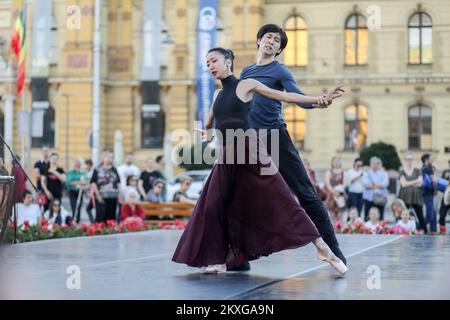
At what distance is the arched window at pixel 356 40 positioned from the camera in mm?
45250

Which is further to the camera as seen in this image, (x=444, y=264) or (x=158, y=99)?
(x=158, y=99)

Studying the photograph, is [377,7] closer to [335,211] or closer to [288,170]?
[335,211]

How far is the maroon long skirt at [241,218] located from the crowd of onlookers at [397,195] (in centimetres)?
793

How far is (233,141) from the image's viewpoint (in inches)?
309

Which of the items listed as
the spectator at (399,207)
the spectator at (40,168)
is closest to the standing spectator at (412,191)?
the spectator at (399,207)

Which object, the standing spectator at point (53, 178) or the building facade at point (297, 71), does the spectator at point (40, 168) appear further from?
the building facade at point (297, 71)

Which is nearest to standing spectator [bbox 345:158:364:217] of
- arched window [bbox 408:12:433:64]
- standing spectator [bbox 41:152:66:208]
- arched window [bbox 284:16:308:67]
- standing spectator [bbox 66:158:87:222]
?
standing spectator [bbox 66:158:87:222]

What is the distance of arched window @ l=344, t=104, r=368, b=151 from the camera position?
45281 millimetres

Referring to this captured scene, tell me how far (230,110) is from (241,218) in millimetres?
866

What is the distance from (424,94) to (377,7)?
14.4 feet

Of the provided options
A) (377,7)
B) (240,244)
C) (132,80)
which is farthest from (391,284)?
(132,80)

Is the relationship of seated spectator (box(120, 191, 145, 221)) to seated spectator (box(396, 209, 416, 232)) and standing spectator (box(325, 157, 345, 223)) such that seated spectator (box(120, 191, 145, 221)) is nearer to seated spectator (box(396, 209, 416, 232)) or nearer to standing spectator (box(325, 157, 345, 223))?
standing spectator (box(325, 157, 345, 223))

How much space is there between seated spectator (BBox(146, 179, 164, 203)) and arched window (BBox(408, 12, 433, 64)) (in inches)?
1037

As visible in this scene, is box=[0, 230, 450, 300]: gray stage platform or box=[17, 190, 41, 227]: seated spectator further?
box=[17, 190, 41, 227]: seated spectator
